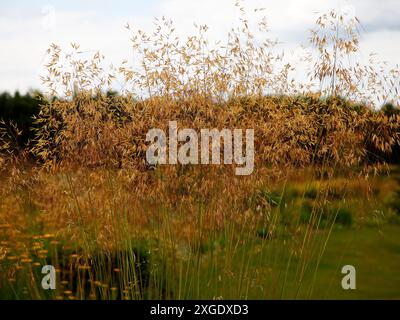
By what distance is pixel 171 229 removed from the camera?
3994 mm

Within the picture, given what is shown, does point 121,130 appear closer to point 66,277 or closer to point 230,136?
point 230,136

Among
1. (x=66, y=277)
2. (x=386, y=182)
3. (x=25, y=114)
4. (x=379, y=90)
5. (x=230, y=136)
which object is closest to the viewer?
(x=230, y=136)

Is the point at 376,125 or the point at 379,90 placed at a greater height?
the point at 379,90

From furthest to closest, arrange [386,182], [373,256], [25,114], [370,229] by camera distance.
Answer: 1. [25,114]
2. [386,182]
3. [370,229]
4. [373,256]

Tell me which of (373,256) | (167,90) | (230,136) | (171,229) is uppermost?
(167,90)

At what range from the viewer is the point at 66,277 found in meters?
5.61

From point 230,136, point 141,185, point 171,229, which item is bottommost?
point 171,229

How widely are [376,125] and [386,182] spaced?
6867mm
